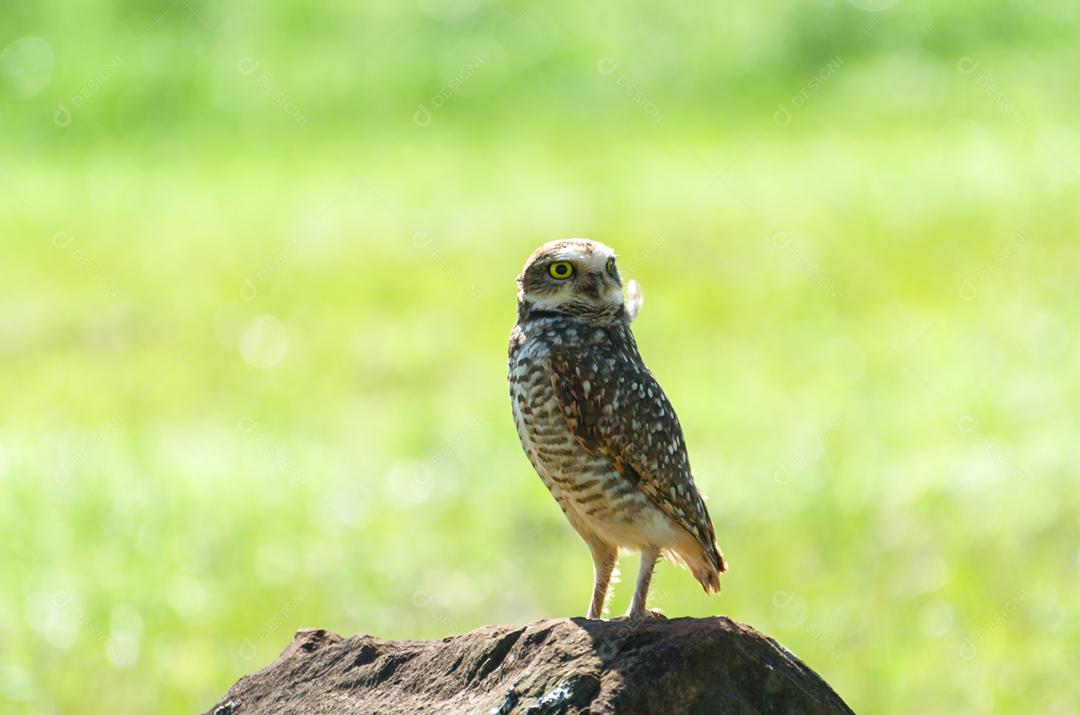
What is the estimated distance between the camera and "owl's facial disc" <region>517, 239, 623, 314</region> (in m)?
6.12

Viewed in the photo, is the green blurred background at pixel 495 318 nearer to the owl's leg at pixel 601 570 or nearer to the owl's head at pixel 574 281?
the owl's leg at pixel 601 570

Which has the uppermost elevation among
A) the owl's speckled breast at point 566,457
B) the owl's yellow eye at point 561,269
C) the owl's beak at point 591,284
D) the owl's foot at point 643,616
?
the owl's yellow eye at point 561,269

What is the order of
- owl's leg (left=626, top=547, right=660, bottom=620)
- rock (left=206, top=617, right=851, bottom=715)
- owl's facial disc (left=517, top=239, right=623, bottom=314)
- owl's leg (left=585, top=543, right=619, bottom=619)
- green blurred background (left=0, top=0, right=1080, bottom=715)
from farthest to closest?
green blurred background (left=0, top=0, right=1080, bottom=715) → owl's leg (left=585, top=543, right=619, bottom=619) → owl's facial disc (left=517, top=239, right=623, bottom=314) → owl's leg (left=626, top=547, right=660, bottom=620) → rock (left=206, top=617, right=851, bottom=715)

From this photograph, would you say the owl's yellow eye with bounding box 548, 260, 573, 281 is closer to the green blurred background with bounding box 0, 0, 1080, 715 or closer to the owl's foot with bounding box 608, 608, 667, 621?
the owl's foot with bounding box 608, 608, 667, 621

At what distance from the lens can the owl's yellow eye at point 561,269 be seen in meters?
6.15

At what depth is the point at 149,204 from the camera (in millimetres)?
22047

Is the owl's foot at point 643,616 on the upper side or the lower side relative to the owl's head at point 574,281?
lower

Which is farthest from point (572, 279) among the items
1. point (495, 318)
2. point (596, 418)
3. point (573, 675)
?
point (495, 318)

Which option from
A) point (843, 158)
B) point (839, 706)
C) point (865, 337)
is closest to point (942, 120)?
point (843, 158)

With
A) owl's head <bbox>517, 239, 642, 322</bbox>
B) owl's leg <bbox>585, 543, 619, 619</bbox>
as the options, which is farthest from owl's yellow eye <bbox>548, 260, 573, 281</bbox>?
owl's leg <bbox>585, 543, 619, 619</bbox>

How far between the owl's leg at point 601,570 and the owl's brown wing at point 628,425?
1.27 feet

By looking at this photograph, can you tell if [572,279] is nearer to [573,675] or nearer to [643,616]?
[643,616]

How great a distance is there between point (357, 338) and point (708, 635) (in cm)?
1234

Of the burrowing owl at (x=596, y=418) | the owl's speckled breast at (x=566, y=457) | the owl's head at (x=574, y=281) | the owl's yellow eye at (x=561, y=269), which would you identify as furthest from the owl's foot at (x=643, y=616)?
the owl's yellow eye at (x=561, y=269)
